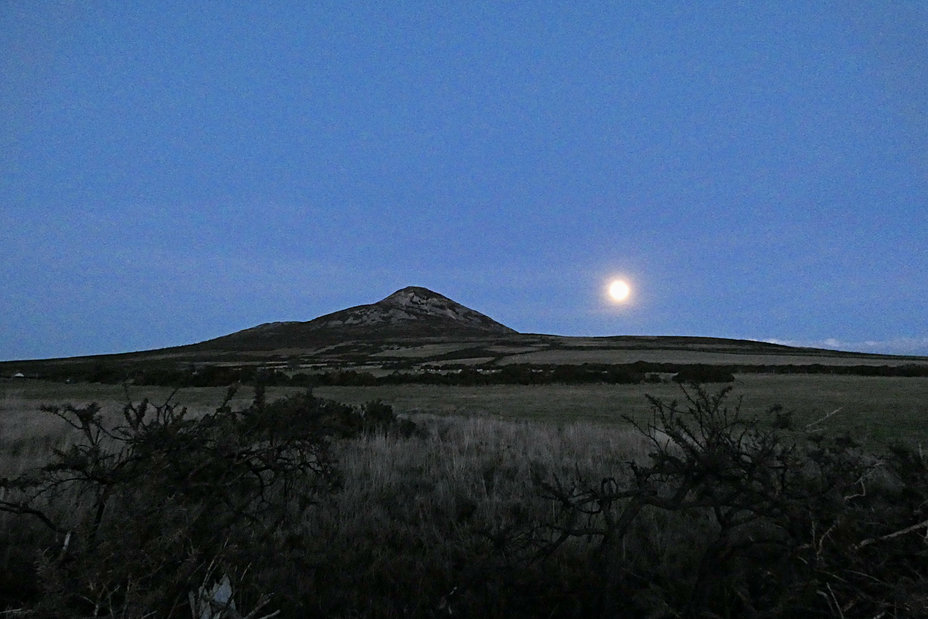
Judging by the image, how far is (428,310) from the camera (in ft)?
627

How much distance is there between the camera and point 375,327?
156 meters

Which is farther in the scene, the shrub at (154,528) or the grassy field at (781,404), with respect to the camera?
the grassy field at (781,404)

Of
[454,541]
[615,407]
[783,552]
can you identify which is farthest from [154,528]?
[615,407]

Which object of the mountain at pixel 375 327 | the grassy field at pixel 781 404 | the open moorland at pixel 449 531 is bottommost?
the grassy field at pixel 781 404

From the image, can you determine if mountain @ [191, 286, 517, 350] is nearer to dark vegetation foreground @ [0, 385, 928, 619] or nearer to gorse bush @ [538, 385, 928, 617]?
dark vegetation foreground @ [0, 385, 928, 619]

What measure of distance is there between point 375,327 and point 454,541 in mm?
154812

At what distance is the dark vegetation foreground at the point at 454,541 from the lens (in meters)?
2.07

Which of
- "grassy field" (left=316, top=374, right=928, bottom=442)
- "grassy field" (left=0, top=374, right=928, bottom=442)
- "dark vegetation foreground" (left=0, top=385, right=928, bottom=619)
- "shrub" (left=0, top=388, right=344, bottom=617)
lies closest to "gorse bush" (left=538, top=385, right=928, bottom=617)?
"dark vegetation foreground" (left=0, top=385, right=928, bottom=619)

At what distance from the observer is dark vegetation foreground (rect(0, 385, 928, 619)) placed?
207cm

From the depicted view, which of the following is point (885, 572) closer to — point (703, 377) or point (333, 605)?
point (333, 605)

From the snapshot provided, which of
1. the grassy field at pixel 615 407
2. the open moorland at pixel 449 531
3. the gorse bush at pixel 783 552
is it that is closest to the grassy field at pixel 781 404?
the grassy field at pixel 615 407

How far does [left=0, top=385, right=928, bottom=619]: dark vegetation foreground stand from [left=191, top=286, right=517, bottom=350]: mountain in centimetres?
11412

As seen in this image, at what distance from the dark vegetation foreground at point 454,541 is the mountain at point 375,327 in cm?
11412

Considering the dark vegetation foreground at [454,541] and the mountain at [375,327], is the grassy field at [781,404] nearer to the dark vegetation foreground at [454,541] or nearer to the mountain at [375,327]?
the dark vegetation foreground at [454,541]
